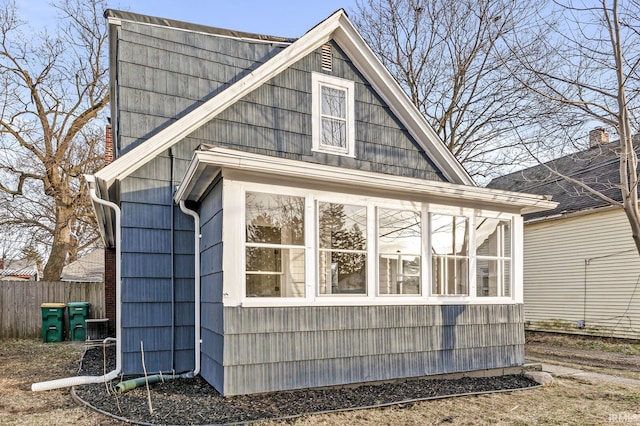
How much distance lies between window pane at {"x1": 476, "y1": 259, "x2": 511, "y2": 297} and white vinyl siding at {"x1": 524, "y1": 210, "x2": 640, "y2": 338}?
7238mm

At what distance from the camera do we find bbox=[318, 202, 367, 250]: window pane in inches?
257

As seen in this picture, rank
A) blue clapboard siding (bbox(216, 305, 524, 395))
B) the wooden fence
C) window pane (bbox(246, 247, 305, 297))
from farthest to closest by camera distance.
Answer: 1. the wooden fence
2. window pane (bbox(246, 247, 305, 297))
3. blue clapboard siding (bbox(216, 305, 524, 395))

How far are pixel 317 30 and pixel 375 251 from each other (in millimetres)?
A: 4324

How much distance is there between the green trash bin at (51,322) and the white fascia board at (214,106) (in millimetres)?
7326

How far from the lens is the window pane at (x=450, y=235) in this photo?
23.9 feet

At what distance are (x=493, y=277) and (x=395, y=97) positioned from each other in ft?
12.6

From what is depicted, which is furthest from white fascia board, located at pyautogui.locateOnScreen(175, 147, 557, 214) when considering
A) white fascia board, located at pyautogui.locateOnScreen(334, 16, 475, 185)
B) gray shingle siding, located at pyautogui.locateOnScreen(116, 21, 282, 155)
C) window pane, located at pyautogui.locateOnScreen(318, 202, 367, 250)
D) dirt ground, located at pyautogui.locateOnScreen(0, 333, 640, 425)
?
dirt ground, located at pyautogui.locateOnScreen(0, 333, 640, 425)

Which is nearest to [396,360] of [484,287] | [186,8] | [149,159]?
[484,287]

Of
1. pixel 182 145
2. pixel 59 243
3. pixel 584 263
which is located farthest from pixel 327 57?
pixel 59 243

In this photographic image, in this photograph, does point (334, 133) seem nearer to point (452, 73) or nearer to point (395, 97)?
point (395, 97)

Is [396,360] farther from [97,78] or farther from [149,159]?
[97,78]

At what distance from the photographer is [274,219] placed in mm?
6309

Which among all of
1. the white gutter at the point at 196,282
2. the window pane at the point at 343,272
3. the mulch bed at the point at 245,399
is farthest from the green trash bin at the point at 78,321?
the window pane at the point at 343,272

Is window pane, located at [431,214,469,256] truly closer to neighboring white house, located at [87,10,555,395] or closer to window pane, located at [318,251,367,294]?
neighboring white house, located at [87,10,555,395]
